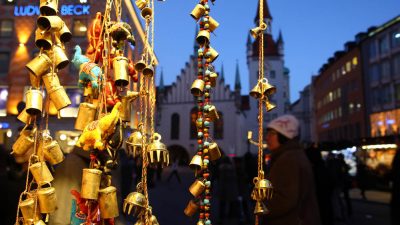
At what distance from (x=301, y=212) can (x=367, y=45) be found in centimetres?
3597

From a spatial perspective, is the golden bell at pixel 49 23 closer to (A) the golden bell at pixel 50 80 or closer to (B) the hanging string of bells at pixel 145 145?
A: (A) the golden bell at pixel 50 80

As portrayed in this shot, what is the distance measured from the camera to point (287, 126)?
281cm

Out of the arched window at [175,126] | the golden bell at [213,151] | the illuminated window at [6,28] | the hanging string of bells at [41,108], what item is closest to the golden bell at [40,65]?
the hanging string of bells at [41,108]

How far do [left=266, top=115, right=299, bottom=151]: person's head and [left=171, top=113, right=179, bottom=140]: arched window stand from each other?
151 feet

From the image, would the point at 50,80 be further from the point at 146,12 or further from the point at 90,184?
the point at 146,12

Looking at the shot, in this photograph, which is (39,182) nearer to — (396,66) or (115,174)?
(115,174)

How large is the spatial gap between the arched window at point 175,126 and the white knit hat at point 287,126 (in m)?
46.0

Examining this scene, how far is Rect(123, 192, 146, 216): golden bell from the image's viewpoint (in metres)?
1.62

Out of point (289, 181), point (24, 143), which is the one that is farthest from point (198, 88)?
point (289, 181)

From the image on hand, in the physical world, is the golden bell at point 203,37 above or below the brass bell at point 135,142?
above

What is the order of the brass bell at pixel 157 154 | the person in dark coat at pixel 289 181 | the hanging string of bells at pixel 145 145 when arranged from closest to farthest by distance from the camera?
the hanging string of bells at pixel 145 145 < the brass bell at pixel 157 154 < the person in dark coat at pixel 289 181

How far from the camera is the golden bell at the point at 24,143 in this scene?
1576 mm

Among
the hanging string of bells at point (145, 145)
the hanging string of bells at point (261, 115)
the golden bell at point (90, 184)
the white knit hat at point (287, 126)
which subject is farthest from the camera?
the white knit hat at point (287, 126)

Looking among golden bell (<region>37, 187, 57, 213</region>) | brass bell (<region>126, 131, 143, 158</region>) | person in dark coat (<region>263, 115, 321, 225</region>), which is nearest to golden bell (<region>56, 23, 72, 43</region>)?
brass bell (<region>126, 131, 143, 158</region>)
